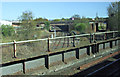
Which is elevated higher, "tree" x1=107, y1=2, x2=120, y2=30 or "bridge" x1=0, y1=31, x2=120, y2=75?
"tree" x1=107, y1=2, x2=120, y2=30

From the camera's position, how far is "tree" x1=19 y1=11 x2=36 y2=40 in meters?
15.1

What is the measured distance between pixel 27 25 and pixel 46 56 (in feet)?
28.7

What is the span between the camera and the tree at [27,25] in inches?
594

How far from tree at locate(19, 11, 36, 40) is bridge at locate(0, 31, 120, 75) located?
12.9ft

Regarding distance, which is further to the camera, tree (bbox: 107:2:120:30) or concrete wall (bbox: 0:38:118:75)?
tree (bbox: 107:2:120:30)

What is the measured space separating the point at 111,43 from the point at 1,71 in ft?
35.2

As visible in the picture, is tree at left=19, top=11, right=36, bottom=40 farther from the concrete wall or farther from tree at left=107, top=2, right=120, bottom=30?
tree at left=107, top=2, right=120, bottom=30

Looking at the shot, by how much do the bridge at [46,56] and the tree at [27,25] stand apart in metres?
3.93

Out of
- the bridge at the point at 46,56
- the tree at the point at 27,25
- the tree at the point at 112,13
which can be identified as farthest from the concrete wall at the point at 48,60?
the tree at the point at 112,13

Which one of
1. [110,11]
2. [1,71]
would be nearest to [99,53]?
[1,71]

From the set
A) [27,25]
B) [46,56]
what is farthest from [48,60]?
[27,25]

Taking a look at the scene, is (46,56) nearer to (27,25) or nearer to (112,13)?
(27,25)

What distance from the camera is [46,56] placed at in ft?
26.7

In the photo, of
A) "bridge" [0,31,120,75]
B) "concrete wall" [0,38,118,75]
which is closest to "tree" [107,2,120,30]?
"bridge" [0,31,120,75]
